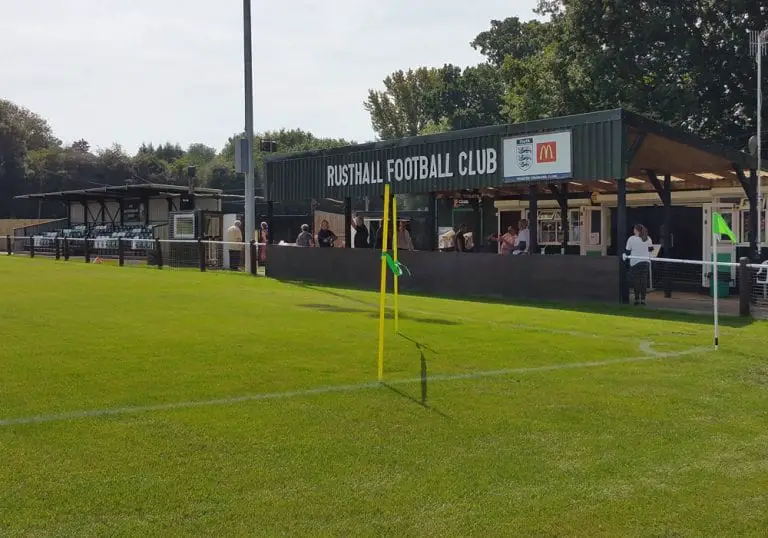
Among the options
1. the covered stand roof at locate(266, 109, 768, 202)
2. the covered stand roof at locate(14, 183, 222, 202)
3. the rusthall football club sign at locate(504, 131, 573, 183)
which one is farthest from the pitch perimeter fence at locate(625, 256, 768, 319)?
the covered stand roof at locate(14, 183, 222, 202)

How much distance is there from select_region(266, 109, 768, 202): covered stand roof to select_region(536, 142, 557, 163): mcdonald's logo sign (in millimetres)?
21

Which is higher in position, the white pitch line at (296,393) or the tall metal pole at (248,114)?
the tall metal pole at (248,114)

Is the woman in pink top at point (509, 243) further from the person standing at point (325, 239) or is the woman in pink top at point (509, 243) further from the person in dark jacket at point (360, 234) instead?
the person standing at point (325, 239)

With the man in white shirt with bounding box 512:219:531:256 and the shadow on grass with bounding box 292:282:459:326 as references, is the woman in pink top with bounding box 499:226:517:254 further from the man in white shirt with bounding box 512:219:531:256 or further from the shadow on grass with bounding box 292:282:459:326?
the shadow on grass with bounding box 292:282:459:326

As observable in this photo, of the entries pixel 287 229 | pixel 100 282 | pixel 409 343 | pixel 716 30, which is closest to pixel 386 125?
pixel 287 229

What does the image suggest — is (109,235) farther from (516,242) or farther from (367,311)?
(367,311)

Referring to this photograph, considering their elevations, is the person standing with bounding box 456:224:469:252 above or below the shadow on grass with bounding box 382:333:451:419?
above

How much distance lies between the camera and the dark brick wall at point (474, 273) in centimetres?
1697

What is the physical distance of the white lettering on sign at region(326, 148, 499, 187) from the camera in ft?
63.4

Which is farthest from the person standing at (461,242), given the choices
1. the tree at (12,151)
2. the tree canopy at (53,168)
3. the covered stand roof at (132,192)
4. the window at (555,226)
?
the tree at (12,151)

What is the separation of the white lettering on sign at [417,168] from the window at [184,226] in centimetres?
1066

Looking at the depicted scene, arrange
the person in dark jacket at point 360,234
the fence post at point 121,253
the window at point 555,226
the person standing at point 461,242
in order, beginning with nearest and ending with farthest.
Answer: the person standing at point 461,242
the person in dark jacket at point 360,234
the window at point 555,226
the fence post at point 121,253

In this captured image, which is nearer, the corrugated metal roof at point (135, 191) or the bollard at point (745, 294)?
the bollard at point (745, 294)

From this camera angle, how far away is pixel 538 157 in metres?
18.0
